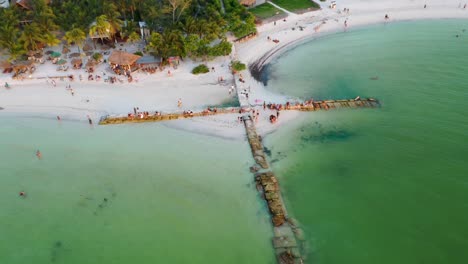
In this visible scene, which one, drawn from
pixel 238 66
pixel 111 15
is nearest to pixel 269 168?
pixel 238 66

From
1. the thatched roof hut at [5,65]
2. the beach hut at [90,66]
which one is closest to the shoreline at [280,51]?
the beach hut at [90,66]

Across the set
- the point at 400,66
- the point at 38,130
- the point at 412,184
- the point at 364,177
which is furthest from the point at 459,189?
the point at 38,130

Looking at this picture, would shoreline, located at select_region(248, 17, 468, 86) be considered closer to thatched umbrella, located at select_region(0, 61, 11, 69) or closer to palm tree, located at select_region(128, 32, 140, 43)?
palm tree, located at select_region(128, 32, 140, 43)

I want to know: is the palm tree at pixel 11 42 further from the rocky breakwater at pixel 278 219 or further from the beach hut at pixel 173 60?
the rocky breakwater at pixel 278 219

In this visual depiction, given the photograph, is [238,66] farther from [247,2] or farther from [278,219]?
[278,219]

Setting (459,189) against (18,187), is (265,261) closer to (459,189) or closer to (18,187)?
(459,189)

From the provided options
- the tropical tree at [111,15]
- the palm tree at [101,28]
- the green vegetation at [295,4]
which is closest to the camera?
the palm tree at [101,28]

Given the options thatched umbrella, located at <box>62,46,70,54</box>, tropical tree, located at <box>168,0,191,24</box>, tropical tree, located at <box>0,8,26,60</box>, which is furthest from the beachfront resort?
thatched umbrella, located at <box>62,46,70,54</box>
